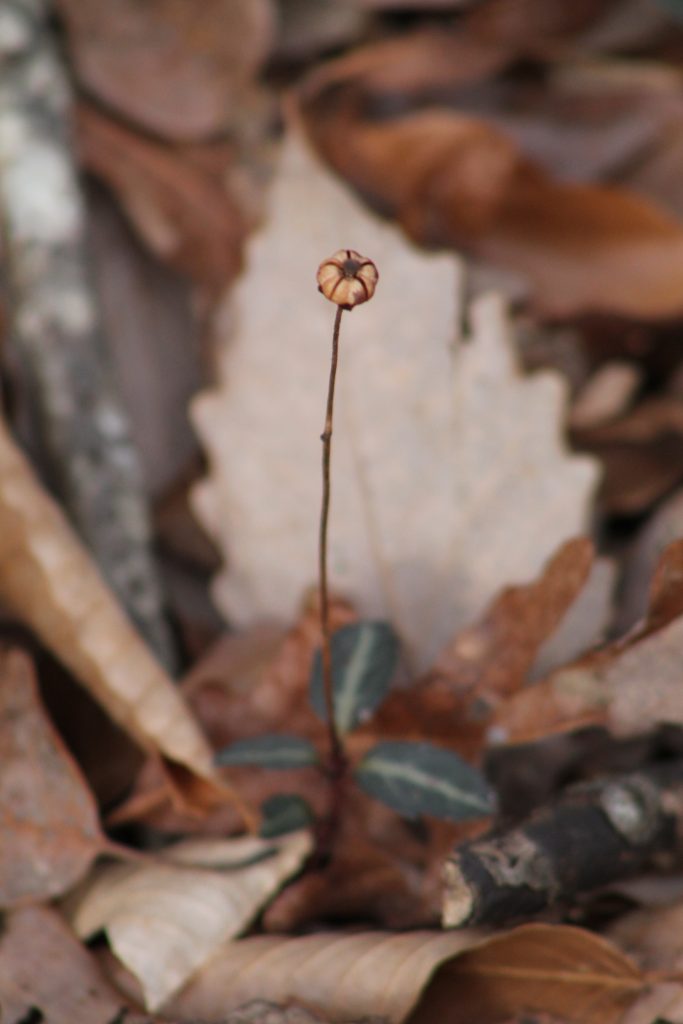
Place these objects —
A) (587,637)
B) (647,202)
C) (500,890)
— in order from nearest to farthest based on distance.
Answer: (500,890) → (587,637) → (647,202)

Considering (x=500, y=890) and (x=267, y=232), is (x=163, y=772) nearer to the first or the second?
(x=500, y=890)

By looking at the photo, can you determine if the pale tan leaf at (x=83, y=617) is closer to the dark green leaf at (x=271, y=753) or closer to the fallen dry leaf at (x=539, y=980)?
the dark green leaf at (x=271, y=753)

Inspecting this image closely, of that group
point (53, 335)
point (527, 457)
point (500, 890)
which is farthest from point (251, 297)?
point (500, 890)

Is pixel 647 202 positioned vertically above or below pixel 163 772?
above

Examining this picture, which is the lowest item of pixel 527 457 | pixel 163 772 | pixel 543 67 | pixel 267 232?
pixel 163 772

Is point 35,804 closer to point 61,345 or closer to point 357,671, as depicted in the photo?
point 357,671

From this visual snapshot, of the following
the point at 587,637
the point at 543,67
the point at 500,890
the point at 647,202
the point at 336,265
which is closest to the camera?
the point at 336,265
